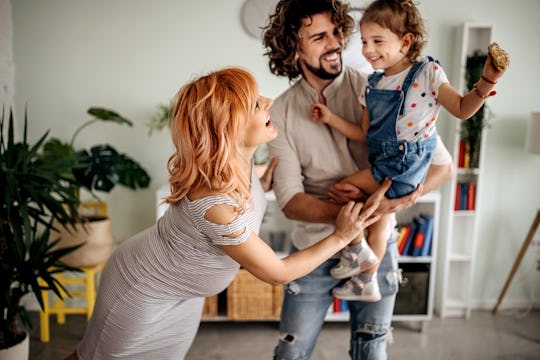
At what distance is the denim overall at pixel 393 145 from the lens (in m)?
1.45

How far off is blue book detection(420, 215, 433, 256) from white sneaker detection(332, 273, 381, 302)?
174cm

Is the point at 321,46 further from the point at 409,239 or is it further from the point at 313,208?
the point at 409,239

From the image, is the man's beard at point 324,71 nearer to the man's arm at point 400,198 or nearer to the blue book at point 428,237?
→ the man's arm at point 400,198

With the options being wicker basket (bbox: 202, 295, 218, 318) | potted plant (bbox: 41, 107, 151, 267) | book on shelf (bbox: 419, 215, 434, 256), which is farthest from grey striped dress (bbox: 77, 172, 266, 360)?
book on shelf (bbox: 419, 215, 434, 256)

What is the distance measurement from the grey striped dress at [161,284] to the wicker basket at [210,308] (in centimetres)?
153

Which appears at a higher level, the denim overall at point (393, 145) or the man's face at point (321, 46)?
the man's face at point (321, 46)

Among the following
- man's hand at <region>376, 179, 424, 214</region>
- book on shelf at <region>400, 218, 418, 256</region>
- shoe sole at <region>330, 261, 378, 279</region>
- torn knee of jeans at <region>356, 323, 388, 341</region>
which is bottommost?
book on shelf at <region>400, 218, 418, 256</region>

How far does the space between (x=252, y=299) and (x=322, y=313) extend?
5.22 feet

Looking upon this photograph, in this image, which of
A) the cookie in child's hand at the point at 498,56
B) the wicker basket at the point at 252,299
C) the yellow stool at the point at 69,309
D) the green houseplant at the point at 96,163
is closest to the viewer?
the cookie in child's hand at the point at 498,56

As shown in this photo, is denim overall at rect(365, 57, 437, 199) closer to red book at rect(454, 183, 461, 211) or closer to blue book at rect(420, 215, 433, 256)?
blue book at rect(420, 215, 433, 256)

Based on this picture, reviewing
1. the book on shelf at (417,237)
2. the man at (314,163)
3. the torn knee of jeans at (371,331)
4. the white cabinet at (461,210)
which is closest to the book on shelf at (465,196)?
the white cabinet at (461,210)

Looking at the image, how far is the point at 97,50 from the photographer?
10.9 feet

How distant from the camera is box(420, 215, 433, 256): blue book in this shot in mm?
3218

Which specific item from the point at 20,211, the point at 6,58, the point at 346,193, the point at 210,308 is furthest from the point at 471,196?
the point at 6,58
